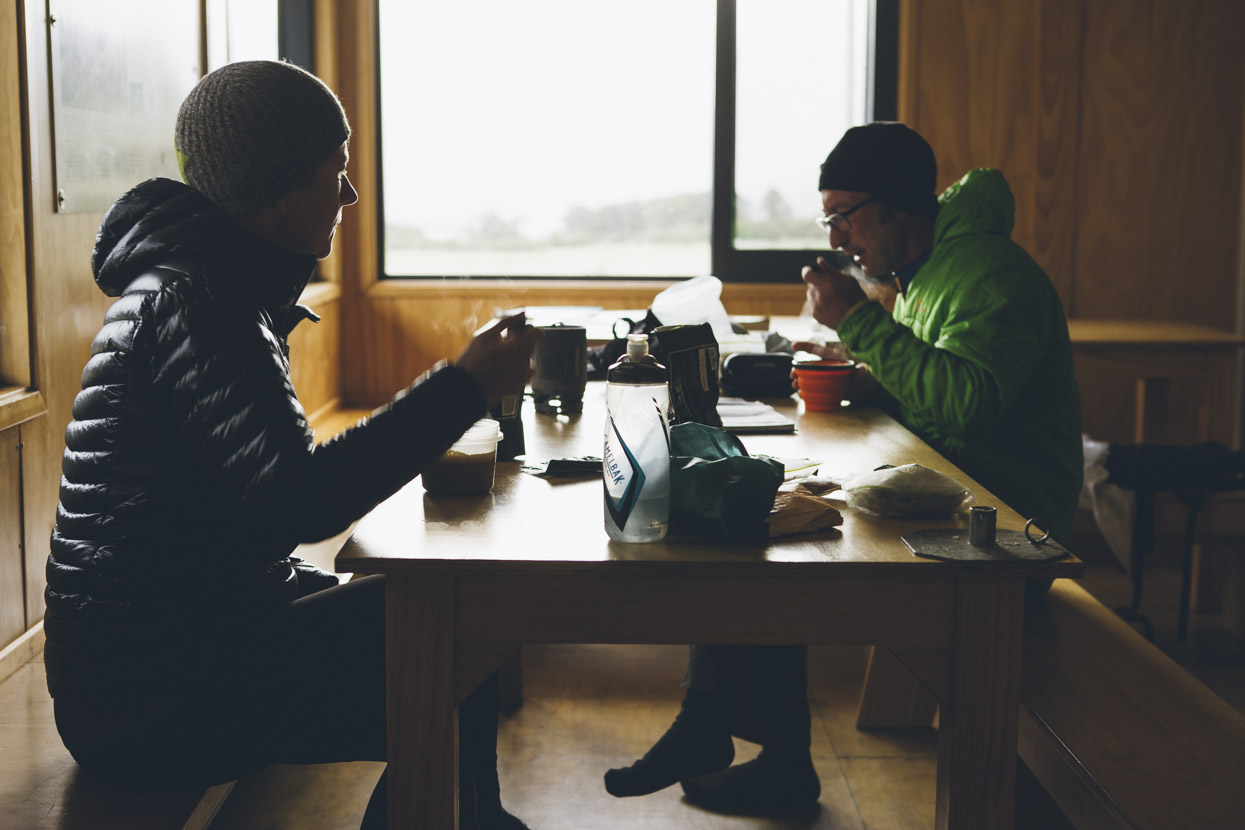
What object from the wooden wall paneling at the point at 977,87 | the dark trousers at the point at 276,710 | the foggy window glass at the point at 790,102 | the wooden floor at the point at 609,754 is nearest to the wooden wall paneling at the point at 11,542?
the wooden floor at the point at 609,754

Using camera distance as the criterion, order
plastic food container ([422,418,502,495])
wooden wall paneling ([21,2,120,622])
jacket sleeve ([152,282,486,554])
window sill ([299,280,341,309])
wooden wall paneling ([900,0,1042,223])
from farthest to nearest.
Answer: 1. wooden wall paneling ([900,0,1042,223])
2. window sill ([299,280,341,309])
3. wooden wall paneling ([21,2,120,622])
4. plastic food container ([422,418,502,495])
5. jacket sleeve ([152,282,486,554])

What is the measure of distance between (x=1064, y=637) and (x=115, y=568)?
4.42ft

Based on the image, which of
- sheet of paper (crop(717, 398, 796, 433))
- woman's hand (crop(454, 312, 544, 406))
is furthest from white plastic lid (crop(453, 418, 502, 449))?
sheet of paper (crop(717, 398, 796, 433))

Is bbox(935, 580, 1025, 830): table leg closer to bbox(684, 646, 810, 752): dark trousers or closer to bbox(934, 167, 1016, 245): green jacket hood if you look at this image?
bbox(684, 646, 810, 752): dark trousers

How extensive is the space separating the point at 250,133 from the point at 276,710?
676 millimetres

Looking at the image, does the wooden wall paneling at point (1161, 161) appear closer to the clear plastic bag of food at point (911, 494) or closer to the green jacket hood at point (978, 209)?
the green jacket hood at point (978, 209)

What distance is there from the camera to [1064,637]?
1.73m

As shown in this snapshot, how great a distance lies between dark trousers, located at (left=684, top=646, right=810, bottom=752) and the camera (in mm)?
1970

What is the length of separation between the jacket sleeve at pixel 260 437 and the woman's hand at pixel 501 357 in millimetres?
116

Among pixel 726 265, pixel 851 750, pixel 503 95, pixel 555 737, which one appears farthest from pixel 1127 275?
pixel 555 737

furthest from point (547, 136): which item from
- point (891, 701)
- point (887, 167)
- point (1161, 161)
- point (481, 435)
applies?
point (481, 435)

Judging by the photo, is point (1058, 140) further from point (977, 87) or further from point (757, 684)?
point (757, 684)

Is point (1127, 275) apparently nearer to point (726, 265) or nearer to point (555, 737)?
point (726, 265)

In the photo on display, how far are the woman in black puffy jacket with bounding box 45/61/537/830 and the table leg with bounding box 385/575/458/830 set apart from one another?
9 centimetres
